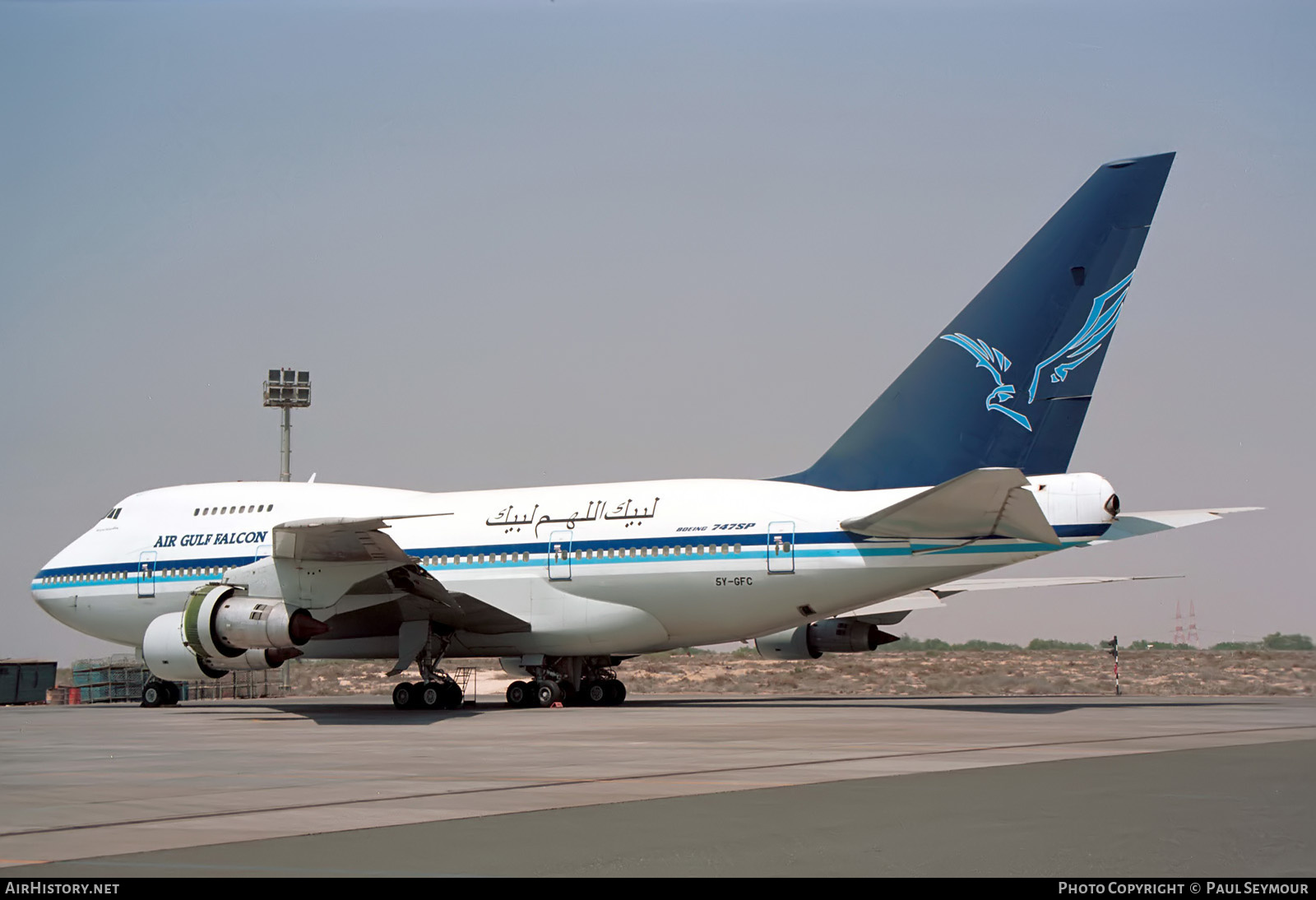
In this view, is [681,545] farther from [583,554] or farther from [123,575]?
[123,575]

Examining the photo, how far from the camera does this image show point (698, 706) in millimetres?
26297

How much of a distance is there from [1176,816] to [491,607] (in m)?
18.9

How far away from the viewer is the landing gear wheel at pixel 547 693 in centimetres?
2694

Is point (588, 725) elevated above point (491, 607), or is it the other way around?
point (491, 607)

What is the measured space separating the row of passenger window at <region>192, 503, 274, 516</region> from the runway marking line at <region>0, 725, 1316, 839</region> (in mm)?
19058

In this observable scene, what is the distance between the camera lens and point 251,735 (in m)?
18.2

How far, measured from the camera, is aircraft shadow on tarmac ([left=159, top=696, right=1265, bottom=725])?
22578mm

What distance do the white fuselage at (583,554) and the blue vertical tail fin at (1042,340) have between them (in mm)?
1074

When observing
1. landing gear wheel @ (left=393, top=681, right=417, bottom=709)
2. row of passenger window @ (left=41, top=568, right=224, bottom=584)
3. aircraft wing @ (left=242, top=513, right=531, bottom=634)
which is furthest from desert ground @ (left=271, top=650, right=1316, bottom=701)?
row of passenger window @ (left=41, top=568, right=224, bottom=584)

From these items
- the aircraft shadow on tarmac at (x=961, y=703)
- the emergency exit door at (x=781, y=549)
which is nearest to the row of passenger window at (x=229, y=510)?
the aircraft shadow on tarmac at (x=961, y=703)

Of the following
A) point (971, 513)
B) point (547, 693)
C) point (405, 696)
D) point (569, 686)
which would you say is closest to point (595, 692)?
point (569, 686)

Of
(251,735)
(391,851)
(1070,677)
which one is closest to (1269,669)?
(1070,677)

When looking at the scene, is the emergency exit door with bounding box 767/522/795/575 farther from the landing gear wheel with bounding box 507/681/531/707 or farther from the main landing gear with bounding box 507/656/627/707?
the landing gear wheel with bounding box 507/681/531/707

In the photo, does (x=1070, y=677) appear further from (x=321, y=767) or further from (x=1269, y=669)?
(x=321, y=767)
